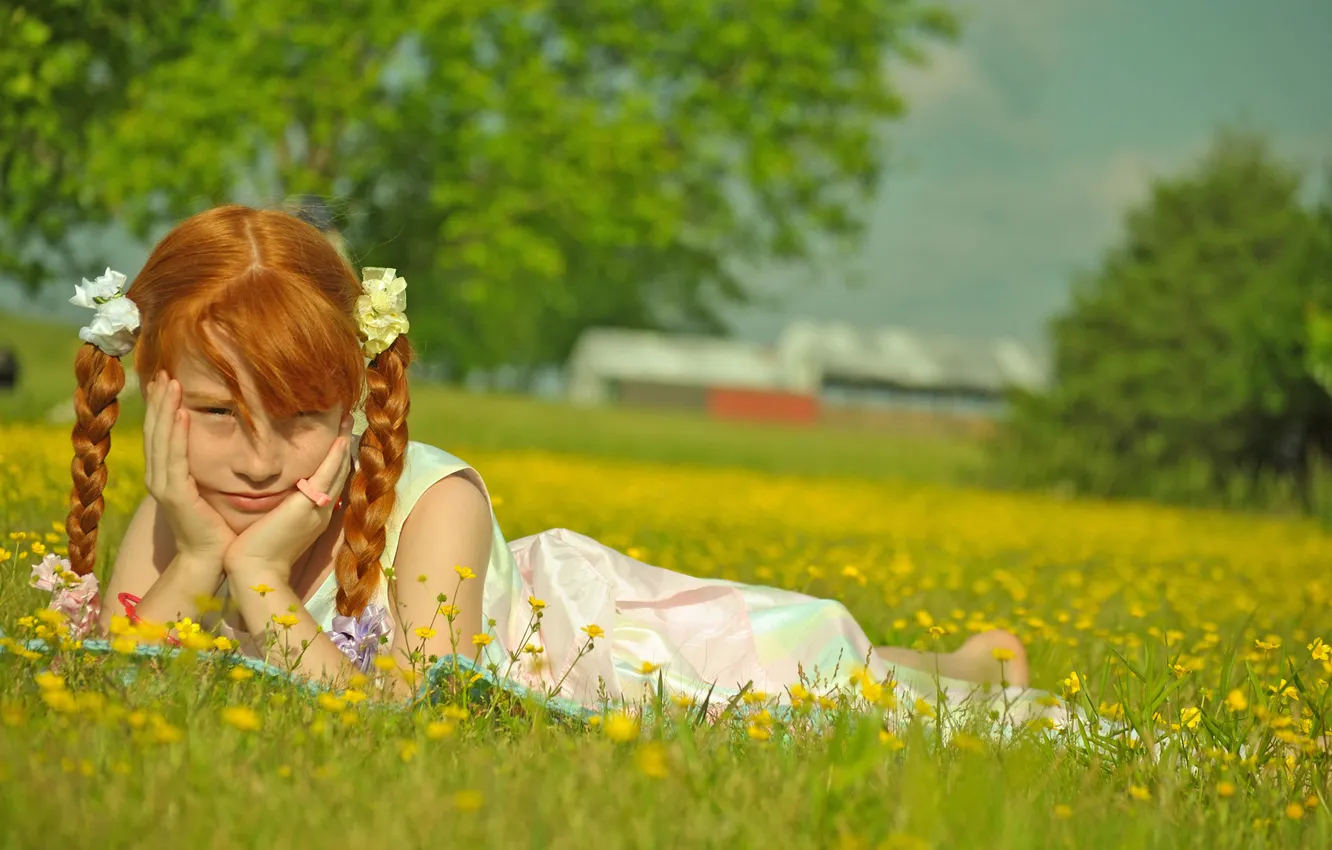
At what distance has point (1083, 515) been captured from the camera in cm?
1326

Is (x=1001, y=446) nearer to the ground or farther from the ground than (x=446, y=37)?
nearer to the ground

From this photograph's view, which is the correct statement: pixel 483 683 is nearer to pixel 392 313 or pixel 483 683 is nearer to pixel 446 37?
pixel 392 313

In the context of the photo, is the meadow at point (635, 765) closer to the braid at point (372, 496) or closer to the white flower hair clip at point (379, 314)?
the braid at point (372, 496)

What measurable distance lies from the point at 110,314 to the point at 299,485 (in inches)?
26.2

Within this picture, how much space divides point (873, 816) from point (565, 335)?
59691 mm

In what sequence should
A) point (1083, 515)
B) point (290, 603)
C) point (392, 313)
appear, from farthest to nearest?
point (1083, 515), point (392, 313), point (290, 603)

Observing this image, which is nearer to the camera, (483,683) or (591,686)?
(483,683)

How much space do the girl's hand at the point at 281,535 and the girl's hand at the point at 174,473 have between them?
76mm

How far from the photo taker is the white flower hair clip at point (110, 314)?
120 inches

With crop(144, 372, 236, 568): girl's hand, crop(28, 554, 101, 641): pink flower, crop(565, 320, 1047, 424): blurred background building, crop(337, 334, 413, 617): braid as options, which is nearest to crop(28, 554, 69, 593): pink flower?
crop(28, 554, 101, 641): pink flower

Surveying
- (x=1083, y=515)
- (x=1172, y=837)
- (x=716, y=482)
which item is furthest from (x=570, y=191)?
(x=1172, y=837)

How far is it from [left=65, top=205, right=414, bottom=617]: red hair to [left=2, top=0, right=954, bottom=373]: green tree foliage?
13.1 metres

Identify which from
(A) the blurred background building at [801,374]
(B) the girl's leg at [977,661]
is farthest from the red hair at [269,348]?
(A) the blurred background building at [801,374]

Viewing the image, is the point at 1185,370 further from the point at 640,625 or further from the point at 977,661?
the point at 640,625
